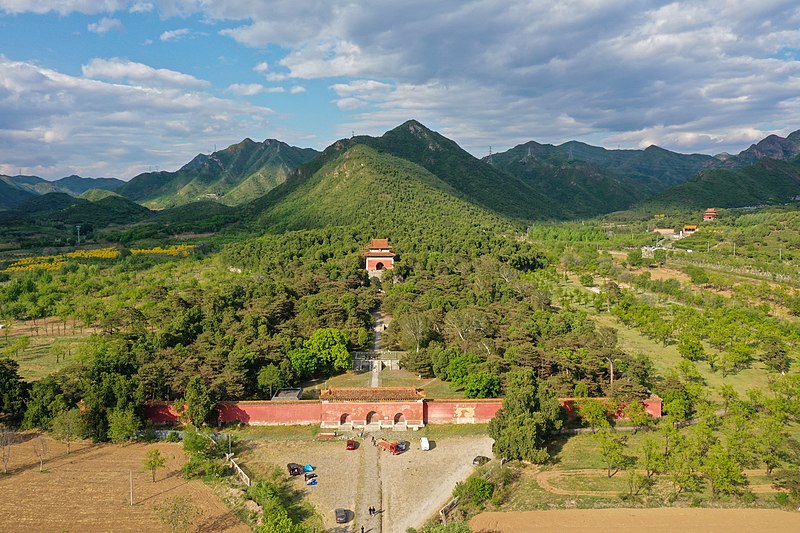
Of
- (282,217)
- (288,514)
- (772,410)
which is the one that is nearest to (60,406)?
(288,514)

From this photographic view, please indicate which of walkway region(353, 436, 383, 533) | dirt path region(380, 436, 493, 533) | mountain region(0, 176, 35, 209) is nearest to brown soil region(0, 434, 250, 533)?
walkway region(353, 436, 383, 533)

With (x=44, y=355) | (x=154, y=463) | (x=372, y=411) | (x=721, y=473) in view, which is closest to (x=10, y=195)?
(x=44, y=355)

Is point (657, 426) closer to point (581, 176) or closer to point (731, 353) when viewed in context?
point (731, 353)

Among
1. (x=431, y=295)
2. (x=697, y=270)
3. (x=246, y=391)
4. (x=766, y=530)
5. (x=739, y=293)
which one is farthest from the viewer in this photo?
(x=697, y=270)

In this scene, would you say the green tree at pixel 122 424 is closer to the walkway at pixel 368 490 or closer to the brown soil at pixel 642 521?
the walkway at pixel 368 490

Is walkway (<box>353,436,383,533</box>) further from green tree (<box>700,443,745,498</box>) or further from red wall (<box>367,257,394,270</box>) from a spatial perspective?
red wall (<box>367,257,394,270</box>)

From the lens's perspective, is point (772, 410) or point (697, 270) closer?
point (772, 410)
